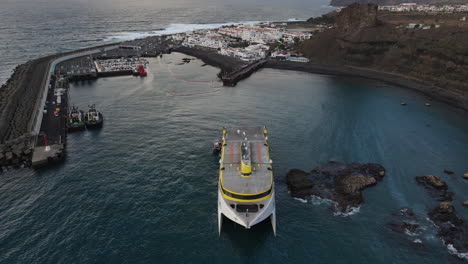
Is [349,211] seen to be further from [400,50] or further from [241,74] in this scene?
[400,50]

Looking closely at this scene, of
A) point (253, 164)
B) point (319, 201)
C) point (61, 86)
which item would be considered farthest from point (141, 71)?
point (319, 201)

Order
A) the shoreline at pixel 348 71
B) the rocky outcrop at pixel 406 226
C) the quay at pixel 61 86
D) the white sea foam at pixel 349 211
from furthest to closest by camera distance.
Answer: the shoreline at pixel 348 71
the quay at pixel 61 86
the white sea foam at pixel 349 211
the rocky outcrop at pixel 406 226

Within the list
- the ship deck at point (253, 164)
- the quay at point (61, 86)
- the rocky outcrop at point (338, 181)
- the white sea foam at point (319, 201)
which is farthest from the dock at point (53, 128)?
the white sea foam at point (319, 201)

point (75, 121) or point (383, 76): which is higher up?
point (383, 76)

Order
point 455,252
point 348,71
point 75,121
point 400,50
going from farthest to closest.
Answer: point 348,71
point 400,50
point 75,121
point 455,252

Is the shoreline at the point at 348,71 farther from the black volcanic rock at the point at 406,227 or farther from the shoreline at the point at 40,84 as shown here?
the black volcanic rock at the point at 406,227

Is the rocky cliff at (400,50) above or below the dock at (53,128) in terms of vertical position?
above
